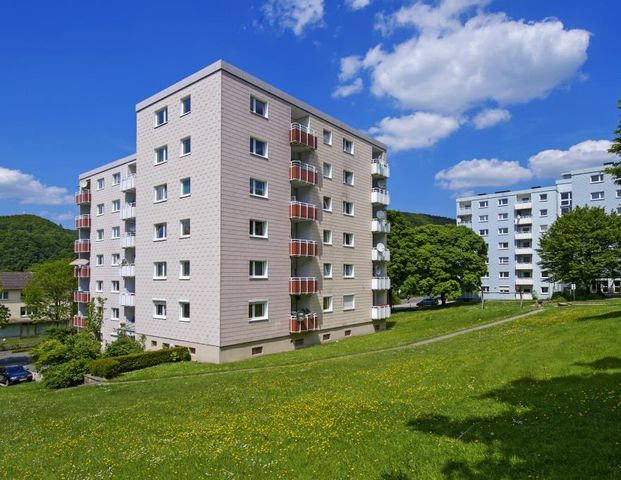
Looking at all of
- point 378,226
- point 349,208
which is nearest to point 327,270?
point 349,208

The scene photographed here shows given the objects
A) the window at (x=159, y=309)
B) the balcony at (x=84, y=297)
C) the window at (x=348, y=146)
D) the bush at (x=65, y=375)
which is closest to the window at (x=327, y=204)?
the window at (x=348, y=146)

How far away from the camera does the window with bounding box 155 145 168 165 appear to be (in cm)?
3203

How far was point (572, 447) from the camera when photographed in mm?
7902

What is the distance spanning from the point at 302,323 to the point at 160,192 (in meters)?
14.6

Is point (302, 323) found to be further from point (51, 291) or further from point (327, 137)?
point (51, 291)

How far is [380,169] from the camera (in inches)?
1686

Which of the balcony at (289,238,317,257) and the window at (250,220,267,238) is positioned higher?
the window at (250,220,267,238)

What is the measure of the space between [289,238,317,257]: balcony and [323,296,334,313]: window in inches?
192

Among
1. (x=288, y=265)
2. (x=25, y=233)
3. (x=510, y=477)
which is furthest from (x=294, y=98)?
(x=25, y=233)

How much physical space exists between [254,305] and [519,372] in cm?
1867

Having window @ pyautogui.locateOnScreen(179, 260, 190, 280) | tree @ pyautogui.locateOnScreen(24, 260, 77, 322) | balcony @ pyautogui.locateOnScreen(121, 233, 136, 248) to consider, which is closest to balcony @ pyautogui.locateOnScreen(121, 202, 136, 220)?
balcony @ pyautogui.locateOnScreen(121, 233, 136, 248)

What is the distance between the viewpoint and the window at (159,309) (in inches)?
1229

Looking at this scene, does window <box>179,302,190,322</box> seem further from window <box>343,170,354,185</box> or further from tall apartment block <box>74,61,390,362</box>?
window <box>343,170,354,185</box>

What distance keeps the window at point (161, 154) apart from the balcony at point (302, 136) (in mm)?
9424
